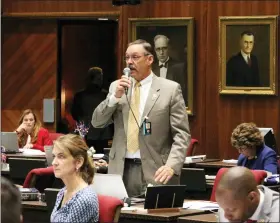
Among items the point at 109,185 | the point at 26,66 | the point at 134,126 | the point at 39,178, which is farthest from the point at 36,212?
the point at 26,66

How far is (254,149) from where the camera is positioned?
8156 millimetres

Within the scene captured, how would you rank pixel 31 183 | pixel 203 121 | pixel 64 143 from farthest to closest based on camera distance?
pixel 203 121 < pixel 31 183 < pixel 64 143

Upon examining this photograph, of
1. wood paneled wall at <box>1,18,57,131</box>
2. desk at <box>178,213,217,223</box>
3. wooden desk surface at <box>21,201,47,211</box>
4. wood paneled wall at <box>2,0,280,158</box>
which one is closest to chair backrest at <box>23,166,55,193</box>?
wooden desk surface at <box>21,201,47,211</box>

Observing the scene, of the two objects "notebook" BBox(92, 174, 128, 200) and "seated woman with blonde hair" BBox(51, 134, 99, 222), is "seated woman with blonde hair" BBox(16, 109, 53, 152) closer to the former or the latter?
"notebook" BBox(92, 174, 128, 200)

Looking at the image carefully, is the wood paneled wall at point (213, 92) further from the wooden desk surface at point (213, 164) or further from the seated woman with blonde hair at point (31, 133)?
the seated woman with blonde hair at point (31, 133)

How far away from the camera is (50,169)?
780 cm

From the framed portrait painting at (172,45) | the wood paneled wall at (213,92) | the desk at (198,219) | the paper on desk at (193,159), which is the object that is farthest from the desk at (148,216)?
the framed portrait painting at (172,45)

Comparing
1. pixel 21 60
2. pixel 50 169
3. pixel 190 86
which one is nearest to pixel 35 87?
pixel 21 60

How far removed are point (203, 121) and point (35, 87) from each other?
2.80 meters

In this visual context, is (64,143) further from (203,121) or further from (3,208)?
(203,121)

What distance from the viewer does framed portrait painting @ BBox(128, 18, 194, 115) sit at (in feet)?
38.4

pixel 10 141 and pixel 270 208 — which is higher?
pixel 270 208

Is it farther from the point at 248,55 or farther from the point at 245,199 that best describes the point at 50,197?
the point at 248,55

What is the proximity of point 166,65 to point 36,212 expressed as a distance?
6091 millimetres
